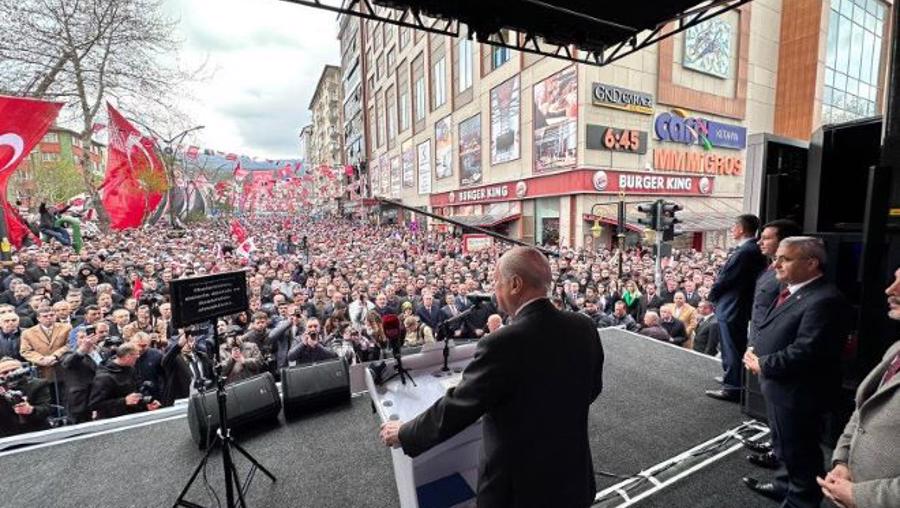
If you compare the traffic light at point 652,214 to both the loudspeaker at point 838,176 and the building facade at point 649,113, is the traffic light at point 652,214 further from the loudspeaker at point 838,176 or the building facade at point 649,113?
the building facade at point 649,113

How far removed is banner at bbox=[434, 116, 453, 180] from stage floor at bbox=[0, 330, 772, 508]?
2259cm

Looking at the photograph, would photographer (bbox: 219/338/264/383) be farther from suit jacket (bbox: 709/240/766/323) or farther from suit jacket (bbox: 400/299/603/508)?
suit jacket (bbox: 709/240/766/323)

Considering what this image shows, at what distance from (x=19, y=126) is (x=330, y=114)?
64.3m

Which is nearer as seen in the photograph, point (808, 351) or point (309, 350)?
point (808, 351)

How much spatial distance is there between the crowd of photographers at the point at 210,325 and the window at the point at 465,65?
49.7 feet

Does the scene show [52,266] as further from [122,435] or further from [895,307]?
[895,307]

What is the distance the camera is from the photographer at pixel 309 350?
4.91 m

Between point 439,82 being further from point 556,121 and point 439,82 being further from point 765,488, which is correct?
point 765,488

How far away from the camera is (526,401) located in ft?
4.43

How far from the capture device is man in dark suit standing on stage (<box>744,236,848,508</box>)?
78.8 inches

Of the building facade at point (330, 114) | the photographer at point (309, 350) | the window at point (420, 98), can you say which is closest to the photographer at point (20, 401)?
the photographer at point (309, 350)

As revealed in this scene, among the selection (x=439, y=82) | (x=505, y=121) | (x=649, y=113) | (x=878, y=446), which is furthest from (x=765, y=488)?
(x=439, y=82)

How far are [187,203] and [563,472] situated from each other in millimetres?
23262

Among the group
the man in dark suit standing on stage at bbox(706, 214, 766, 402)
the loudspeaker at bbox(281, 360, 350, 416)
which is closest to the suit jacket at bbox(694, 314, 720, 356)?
the man in dark suit standing on stage at bbox(706, 214, 766, 402)
